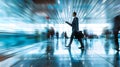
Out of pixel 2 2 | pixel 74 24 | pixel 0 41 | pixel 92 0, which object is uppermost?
pixel 92 0

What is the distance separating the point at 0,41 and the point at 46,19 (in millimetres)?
23616

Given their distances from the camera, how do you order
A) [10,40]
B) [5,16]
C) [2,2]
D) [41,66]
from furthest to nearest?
1. [10,40]
2. [5,16]
3. [2,2]
4. [41,66]

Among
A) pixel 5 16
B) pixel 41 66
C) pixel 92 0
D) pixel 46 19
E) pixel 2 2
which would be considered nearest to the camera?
pixel 41 66

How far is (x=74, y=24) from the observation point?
35.2 feet

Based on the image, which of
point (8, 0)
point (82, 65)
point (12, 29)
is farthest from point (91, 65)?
point (12, 29)

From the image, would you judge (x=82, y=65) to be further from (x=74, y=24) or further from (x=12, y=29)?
(x=12, y=29)

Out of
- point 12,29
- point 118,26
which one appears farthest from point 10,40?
point 118,26

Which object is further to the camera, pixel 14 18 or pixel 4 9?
pixel 14 18

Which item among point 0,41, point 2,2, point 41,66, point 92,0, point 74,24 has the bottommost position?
point 41,66

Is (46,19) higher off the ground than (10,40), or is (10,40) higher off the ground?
(46,19)

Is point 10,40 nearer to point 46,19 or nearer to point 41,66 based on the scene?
point 41,66

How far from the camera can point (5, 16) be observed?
10102 mm

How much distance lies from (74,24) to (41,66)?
5820 mm

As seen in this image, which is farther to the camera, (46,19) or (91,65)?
(46,19)
